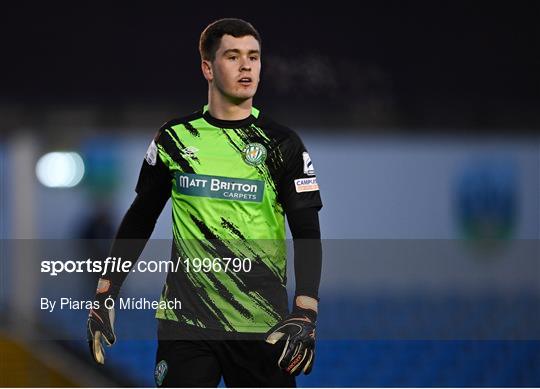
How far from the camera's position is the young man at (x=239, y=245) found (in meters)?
4.26

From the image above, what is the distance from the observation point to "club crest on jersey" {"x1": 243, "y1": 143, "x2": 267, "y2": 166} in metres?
4.34

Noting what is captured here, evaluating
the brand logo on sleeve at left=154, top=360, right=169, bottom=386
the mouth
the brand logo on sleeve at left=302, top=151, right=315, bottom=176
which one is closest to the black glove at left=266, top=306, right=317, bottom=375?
the brand logo on sleeve at left=154, top=360, right=169, bottom=386

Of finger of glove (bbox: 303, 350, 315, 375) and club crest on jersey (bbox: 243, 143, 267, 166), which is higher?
club crest on jersey (bbox: 243, 143, 267, 166)

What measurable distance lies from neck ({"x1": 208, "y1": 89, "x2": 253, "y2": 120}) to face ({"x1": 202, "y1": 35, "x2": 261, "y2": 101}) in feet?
0.07

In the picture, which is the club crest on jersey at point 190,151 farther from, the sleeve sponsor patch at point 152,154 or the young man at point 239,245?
the sleeve sponsor patch at point 152,154

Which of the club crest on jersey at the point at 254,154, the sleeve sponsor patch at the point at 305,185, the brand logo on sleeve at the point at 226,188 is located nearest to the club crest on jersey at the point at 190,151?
the brand logo on sleeve at the point at 226,188

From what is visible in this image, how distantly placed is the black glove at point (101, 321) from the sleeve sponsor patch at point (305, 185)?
1042 millimetres

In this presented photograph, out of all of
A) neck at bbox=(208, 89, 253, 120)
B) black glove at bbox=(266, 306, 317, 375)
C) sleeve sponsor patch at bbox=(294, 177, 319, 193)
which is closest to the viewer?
black glove at bbox=(266, 306, 317, 375)

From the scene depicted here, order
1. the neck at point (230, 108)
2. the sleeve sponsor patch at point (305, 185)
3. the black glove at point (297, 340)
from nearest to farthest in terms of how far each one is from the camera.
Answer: the black glove at point (297, 340) → the sleeve sponsor patch at point (305, 185) → the neck at point (230, 108)

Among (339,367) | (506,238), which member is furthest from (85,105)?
(506,238)

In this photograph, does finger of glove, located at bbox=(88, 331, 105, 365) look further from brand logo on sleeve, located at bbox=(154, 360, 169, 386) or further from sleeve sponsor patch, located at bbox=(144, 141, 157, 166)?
sleeve sponsor patch, located at bbox=(144, 141, 157, 166)

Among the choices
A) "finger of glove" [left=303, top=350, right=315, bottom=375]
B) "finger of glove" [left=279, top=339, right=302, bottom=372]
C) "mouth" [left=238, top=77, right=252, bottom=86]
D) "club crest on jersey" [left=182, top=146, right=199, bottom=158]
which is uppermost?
"mouth" [left=238, top=77, right=252, bottom=86]

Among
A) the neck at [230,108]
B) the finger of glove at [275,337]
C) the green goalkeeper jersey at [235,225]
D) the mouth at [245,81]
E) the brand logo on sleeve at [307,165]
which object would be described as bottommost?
the finger of glove at [275,337]

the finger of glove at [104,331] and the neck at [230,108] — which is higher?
the neck at [230,108]
